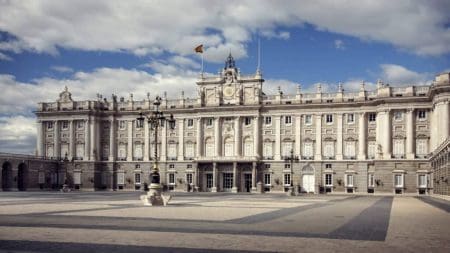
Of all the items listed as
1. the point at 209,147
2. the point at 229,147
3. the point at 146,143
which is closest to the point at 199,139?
the point at 209,147

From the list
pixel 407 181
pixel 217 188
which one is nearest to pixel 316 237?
pixel 407 181

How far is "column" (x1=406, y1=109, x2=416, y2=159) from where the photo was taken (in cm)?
8838

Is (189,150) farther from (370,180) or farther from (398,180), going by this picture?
(398,180)

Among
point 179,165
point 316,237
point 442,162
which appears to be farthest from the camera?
point 179,165

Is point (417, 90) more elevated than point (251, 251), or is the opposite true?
point (417, 90)

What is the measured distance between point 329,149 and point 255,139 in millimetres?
13069

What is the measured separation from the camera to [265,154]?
9919 centimetres

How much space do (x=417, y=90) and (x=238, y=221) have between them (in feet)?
228

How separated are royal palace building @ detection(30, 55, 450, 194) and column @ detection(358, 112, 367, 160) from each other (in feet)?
0.55

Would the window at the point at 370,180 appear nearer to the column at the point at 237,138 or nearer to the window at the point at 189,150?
the column at the point at 237,138

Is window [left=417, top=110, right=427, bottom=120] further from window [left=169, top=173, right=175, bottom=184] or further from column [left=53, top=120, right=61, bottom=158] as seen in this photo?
column [left=53, top=120, right=61, bottom=158]

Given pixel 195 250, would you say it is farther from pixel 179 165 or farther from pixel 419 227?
pixel 179 165

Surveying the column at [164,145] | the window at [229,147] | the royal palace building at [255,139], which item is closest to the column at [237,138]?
the royal palace building at [255,139]

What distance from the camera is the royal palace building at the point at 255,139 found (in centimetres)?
8875
